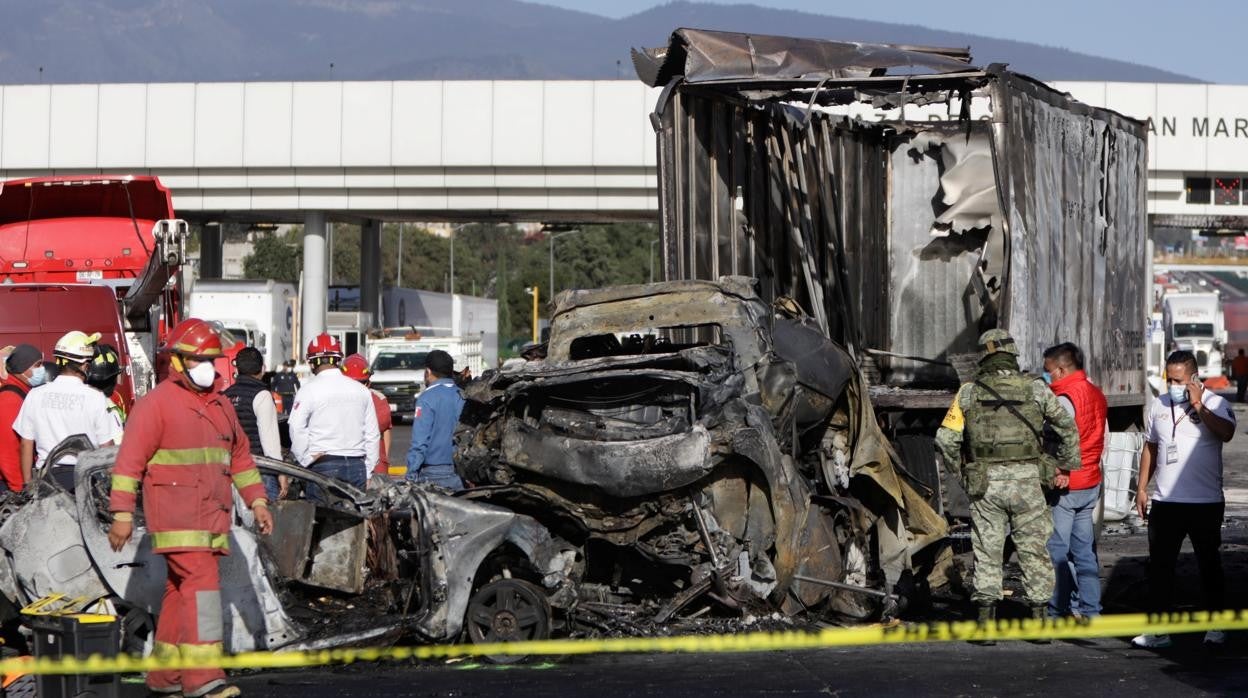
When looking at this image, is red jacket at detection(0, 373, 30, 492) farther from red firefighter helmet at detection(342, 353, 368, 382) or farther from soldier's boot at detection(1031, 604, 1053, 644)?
soldier's boot at detection(1031, 604, 1053, 644)

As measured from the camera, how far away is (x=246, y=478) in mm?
7656

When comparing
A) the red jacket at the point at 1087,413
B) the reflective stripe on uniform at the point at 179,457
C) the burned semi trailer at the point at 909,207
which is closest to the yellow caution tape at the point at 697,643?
the reflective stripe on uniform at the point at 179,457

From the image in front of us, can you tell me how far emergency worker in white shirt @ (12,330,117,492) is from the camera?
970cm

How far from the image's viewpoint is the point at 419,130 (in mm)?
37719

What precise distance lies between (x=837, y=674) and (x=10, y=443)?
5.55 meters

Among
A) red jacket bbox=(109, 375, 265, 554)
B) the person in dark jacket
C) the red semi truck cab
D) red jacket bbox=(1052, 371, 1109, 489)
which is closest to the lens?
red jacket bbox=(109, 375, 265, 554)

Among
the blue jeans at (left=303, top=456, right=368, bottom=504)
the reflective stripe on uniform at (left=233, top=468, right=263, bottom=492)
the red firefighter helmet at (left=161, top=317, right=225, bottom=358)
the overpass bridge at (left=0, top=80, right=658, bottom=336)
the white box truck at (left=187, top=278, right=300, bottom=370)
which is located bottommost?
the blue jeans at (left=303, top=456, right=368, bottom=504)

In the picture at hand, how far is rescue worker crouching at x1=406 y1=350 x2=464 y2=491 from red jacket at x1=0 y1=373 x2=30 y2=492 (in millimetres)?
2502

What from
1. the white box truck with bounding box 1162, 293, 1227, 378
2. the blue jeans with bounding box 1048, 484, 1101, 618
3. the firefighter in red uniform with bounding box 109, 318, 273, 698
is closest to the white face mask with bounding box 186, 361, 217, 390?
the firefighter in red uniform with bounding box 109, 318, 273, 698

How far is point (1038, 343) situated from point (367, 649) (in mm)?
5994

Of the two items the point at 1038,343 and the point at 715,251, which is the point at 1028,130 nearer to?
the point at 1038,343

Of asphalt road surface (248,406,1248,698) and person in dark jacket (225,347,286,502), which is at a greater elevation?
person in dark jacket (225,347,286,502)

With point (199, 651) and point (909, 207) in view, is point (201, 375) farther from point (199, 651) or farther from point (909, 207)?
point (909, 207)

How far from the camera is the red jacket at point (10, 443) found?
10.2 metres
